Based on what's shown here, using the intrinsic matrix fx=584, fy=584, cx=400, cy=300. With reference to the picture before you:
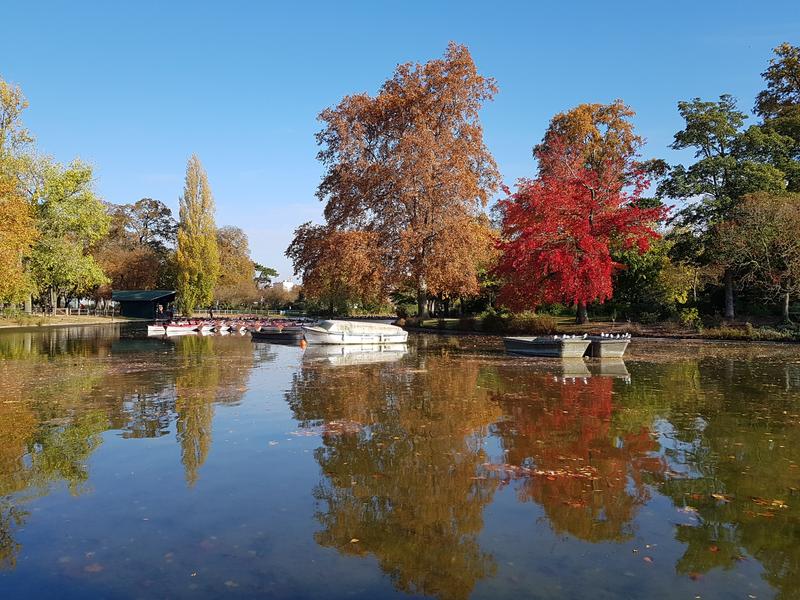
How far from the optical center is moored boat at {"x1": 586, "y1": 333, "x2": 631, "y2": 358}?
2253 cm

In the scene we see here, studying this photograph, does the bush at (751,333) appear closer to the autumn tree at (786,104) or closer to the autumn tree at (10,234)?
the autumn tree at (786,104)

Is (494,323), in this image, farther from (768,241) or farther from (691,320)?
(768,241)

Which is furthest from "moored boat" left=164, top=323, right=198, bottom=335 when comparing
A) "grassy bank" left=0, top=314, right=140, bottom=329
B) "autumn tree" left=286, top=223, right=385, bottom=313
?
"grassy bank" left=0, top=314, right=140, bottom=329

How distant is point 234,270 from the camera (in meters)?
86.2

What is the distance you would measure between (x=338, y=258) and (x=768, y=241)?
1017 inches

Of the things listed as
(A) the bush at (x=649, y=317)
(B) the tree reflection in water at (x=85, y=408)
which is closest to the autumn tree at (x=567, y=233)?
(A) the bush at (x=649, y=317)

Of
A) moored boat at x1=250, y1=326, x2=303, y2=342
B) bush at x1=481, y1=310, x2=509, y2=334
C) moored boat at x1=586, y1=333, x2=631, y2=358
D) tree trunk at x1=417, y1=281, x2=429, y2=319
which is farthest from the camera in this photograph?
tree trunk at x1=417, y1=281, x2=429, y2=319

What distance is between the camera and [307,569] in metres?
5.00

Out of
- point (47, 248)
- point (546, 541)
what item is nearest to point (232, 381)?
point (546, 541)

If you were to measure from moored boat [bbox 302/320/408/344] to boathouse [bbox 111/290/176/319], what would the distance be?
4616 cm

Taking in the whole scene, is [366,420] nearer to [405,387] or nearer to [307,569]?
[405,387]

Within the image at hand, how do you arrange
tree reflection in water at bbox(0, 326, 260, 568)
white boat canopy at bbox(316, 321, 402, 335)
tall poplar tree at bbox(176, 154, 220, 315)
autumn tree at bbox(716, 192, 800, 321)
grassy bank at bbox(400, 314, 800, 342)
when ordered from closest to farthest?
1. tree reflection in water at bbox(0, 326, 260, 568)
2. grassy bank at bbox(400, 314, 800, 342)
3. autumn tree at bbox(716, 192, 800, 321)
4. white boat canopy at bbox(316, 321, 402, 335)
5. tall poplar tree at bbox(176, 154, 220, 315)

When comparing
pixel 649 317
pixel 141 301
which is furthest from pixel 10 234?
pixel 141 301

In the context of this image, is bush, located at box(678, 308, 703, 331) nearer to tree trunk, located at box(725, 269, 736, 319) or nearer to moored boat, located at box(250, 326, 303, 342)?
tree trunk, located at box(725, 269, 736, 319)
